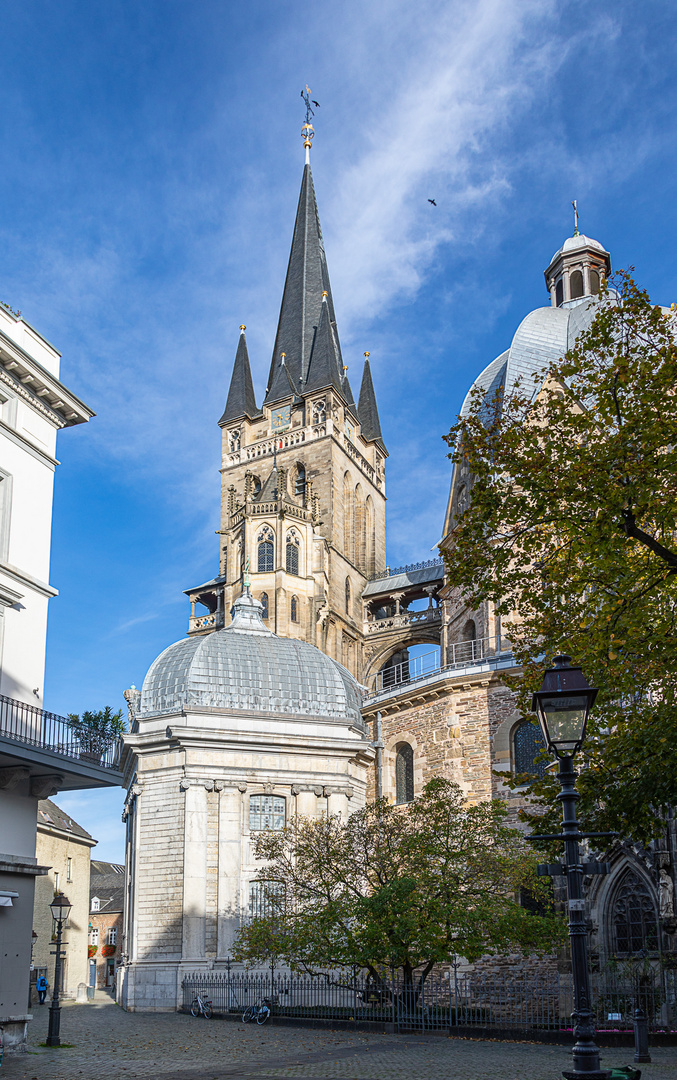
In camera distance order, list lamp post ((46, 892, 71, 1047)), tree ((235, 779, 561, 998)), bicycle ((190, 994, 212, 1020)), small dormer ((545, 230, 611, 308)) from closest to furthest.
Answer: lamp post ((46, 892, 71, 1047)) < tree ((235, 779, 561, 998)) < bicycle ((190, 994, 212, 1020)) < small dormer ((545, 230, 611, 308))

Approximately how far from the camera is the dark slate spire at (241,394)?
76375 mm

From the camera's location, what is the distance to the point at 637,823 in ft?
50.7

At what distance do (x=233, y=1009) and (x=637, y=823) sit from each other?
15.2m

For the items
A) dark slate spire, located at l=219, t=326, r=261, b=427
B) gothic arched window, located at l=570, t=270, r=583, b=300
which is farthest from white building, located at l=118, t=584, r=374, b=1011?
dark slate spire, located at l=219, t=326, r=261, b=427

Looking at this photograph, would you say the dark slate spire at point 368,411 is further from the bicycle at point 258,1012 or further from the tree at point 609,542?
the tree at point 609,542

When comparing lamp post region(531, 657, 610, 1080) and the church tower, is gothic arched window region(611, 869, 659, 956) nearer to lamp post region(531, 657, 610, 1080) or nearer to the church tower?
lamp post region(531, 657, 610, 1080)

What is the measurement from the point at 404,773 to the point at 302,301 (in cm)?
5312

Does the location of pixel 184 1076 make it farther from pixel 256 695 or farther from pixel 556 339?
pixel 556 339

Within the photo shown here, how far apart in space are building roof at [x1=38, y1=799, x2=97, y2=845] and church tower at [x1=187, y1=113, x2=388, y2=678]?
15.1 m

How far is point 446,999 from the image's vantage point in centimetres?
2909

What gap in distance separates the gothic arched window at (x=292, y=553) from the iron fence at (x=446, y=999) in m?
33.8

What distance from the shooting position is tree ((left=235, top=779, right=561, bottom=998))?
21.9 metres

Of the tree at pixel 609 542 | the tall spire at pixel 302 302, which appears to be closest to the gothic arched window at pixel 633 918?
the tree at pixel 609 542

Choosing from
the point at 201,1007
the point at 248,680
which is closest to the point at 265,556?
the point at 248,680
